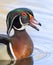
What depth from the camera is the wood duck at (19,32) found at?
28.1ft

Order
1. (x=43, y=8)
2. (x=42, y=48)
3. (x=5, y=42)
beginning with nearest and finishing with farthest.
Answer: (x=5, y=42) < (x=42, y=48) < (x=43, y=8)

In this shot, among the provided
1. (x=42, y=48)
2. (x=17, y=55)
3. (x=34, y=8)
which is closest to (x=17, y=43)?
(x=17, y=55)

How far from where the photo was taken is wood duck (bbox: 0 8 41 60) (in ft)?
28.1

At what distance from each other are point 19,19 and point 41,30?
1.91 meters

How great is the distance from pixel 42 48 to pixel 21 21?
2.95 ft

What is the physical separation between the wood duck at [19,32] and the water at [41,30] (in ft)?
0.46

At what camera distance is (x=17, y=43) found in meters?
8.62

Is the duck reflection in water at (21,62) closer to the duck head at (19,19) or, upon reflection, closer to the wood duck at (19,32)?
the wood duck at (19,32)

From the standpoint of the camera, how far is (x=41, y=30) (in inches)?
416

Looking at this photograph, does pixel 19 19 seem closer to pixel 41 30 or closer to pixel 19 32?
pixel 19 32

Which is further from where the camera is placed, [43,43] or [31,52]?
[43,43]

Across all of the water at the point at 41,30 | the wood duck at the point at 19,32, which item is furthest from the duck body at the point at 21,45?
the water at the point at 41,30

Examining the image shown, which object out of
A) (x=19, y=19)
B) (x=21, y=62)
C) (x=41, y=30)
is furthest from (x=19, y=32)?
(x=41, y=30)

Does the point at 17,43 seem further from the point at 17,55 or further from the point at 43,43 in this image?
the point at 43,43
